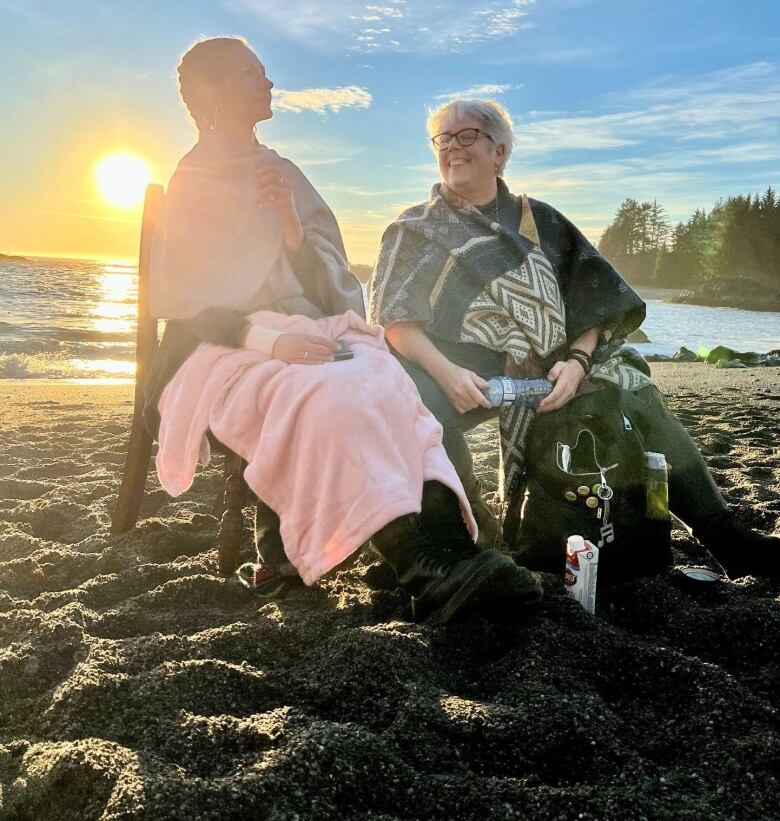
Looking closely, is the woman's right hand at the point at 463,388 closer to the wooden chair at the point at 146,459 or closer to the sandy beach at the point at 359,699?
the sandy beach at the point at 359,699

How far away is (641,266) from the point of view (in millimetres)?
85188

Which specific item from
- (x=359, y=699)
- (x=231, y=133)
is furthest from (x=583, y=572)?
(x=231, y=133)

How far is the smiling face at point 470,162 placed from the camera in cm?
291

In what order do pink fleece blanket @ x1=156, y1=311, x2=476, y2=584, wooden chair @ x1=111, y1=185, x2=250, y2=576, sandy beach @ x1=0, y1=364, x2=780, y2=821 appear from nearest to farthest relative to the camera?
sandy beach @ x1=0, y1=364, x2=780, y2=821 < pink fleece blanket @ x1=156, y1=311, x2=476, y2=584 < wooden chair @ x1=111, y1=185, x2=250, y2=576

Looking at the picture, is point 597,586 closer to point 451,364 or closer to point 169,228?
point 451,364

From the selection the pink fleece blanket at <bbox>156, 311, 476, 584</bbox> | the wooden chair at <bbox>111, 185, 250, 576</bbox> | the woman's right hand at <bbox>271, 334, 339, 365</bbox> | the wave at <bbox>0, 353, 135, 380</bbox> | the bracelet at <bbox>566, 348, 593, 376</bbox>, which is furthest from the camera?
the wave at <bbox>0, 353, 135, 380</bbox>

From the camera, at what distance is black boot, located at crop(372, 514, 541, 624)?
2.10 meters

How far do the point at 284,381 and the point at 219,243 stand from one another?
0.82 m

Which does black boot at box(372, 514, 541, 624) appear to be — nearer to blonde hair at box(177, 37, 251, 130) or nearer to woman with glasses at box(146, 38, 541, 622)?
woman with glasses at box(146, 38, 541, 622)

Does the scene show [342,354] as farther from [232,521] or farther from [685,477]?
[685,477]

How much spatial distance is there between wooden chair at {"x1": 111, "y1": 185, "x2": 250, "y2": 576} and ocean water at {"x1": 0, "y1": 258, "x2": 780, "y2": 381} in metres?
7.00

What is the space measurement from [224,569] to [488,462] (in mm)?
2096

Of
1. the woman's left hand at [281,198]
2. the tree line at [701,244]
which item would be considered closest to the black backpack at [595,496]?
the woman's left hand at [281,198]

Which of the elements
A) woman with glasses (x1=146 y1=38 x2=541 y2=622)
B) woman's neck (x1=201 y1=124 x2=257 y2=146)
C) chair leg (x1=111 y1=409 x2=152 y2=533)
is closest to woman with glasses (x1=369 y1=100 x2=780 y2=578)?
woman with glasses (x1=146 y1=38 x2=541 y2=622)
